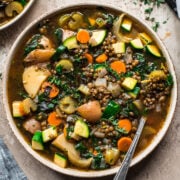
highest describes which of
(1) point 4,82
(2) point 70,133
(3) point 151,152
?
(1) point 4,82

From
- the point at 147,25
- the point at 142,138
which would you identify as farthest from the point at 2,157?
the point at 147,25

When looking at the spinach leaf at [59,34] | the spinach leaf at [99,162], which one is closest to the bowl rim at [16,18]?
the spinach leaf at [59,34]

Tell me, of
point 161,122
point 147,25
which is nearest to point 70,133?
point 161,122

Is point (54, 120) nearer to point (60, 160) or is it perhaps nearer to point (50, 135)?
point (50, 135)

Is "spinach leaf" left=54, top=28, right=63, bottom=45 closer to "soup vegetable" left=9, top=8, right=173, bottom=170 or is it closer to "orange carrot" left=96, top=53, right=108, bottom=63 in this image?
"soup vegetable" left=9, top=8, right=173, bottom=170

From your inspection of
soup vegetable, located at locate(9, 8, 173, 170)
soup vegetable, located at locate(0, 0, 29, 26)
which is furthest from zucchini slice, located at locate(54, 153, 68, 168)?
soup vegetable, located at locate(0, 0, 29, 26)

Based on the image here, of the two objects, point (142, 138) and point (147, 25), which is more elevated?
point (147, 25)

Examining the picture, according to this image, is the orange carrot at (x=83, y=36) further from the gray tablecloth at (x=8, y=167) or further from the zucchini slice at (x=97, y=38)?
the gray tablecloth at (x=8, y=167)

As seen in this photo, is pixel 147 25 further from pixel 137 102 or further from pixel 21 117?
pixel 21 117
